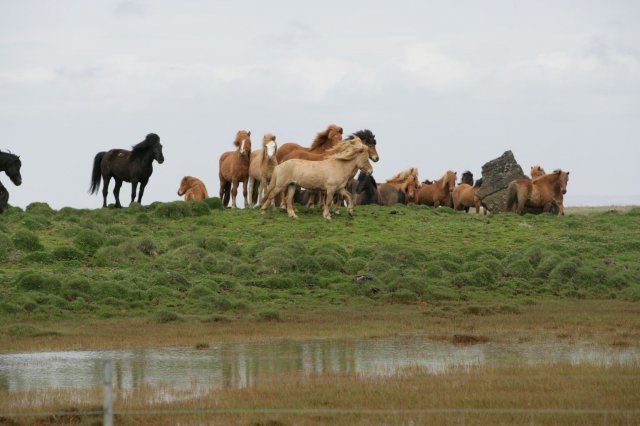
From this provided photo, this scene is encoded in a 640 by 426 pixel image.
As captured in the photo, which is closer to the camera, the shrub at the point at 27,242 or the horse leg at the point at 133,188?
the shrub at the point at 27,242

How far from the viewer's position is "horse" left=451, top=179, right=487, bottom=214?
46406 mm

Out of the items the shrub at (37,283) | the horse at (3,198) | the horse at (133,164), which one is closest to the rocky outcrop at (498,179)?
the horse at (133,164)

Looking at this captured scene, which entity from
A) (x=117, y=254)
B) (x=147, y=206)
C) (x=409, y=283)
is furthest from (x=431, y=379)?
(x=147, y=206)

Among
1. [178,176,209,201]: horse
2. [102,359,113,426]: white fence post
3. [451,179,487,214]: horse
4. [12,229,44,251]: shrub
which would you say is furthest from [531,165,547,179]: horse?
[102,359,113,426]: white fence post

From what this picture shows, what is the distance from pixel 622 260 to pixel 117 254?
1323 centimetres

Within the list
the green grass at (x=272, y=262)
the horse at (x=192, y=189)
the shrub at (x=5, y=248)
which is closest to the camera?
the green grass at (x=272, y=262)

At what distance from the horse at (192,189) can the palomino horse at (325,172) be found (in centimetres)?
847

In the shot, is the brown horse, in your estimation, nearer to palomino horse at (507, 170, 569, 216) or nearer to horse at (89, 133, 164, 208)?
palomino horse at (507, 170, 569, 216)

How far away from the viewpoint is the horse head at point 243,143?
34731mm

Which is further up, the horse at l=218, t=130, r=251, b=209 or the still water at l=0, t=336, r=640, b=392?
the horse at l=218, t=130, r=251, b=209

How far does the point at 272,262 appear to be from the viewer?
26688 millimetres

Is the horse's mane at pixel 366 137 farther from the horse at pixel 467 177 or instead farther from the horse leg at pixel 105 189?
the horse at pixel 467 177

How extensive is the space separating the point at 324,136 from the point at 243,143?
2820 mm

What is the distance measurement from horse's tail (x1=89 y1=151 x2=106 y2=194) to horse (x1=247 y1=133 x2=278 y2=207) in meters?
5.74
